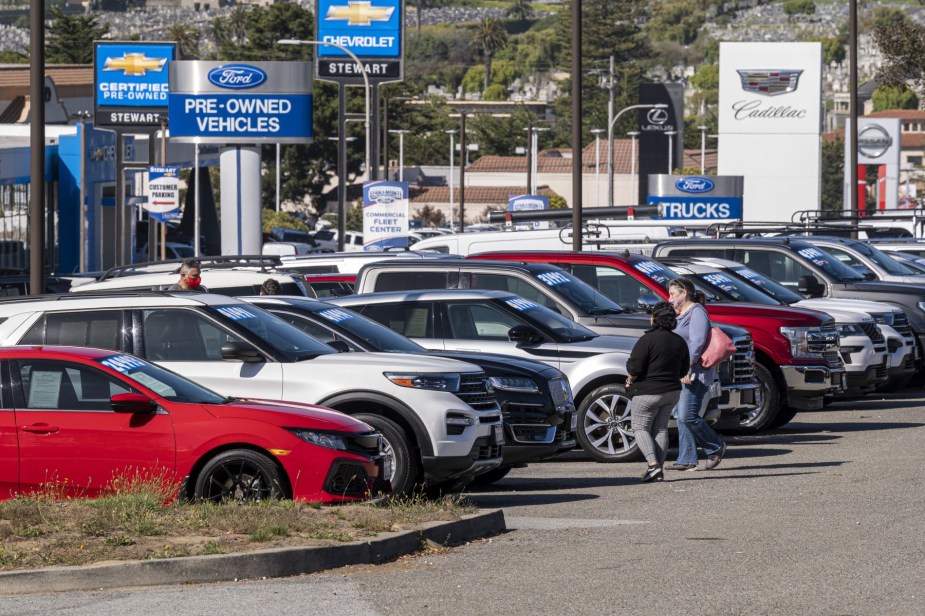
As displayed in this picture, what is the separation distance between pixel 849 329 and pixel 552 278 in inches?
188

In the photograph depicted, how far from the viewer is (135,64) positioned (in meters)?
51.2

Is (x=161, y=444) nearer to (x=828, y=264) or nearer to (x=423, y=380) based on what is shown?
(x=423, y=380)

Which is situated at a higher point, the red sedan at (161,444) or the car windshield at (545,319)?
the car windshield at (545,319)

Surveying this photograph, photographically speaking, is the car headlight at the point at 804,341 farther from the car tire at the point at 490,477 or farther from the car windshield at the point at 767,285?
the car tire at the point at 490,477

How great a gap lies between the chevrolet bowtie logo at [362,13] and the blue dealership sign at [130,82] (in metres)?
10.5

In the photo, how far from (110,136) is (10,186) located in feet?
18.8

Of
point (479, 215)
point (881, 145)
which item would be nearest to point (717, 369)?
point (881, 145)

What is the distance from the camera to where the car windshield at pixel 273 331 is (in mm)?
12258

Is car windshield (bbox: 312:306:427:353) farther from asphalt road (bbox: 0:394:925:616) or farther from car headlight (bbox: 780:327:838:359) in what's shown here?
car headlight (bbox: 780:327:838:359)

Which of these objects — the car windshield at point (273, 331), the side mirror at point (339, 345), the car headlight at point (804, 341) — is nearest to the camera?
the car windshield at point (273, 331)

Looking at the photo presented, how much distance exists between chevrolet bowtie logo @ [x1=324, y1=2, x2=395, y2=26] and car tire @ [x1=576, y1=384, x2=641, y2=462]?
27.9m

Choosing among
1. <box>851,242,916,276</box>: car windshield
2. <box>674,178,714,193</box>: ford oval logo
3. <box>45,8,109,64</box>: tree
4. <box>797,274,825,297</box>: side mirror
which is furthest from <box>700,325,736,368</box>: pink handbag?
<box>45,8,109,64</box>: tree

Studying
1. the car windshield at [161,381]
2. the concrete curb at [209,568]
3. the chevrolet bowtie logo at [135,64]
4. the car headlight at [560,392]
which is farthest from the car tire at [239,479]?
the chevrolet bowtie logo at [135,64]

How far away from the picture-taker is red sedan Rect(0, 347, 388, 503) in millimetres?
10492
